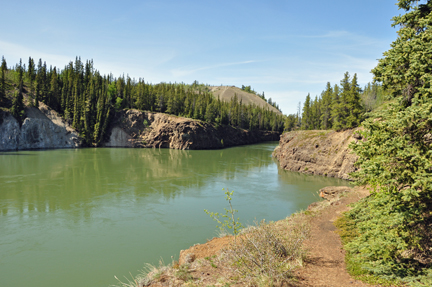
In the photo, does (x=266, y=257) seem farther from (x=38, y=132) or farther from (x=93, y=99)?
(x=93, y=99)

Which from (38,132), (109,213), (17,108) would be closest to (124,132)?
(38,132)

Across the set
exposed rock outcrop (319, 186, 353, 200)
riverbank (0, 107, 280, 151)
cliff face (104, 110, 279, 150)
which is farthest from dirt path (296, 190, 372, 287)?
cliff face (104, 110, 279, 150)

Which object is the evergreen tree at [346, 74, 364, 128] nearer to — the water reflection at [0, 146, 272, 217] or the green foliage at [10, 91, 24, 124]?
the water reflection at [0, 146, 272, 217]

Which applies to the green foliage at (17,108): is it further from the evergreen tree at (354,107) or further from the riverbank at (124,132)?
the evergreen tree at (354,107)

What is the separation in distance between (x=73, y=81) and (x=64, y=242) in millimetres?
100926

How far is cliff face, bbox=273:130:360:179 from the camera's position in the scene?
4328 centimetres

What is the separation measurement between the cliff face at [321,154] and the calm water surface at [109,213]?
3.42 meters

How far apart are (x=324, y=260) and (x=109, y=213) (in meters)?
19.3

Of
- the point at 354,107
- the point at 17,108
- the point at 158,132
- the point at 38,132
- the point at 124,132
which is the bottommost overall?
the point at 38,132

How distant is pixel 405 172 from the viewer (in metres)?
7.75

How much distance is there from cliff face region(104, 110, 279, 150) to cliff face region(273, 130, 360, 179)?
157 feet

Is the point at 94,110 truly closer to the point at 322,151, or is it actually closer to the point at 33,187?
the point at 33,187

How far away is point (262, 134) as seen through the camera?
15150 centimetres

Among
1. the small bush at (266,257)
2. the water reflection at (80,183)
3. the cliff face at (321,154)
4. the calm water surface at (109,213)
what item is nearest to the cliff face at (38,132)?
the water reflection at (80,183)
